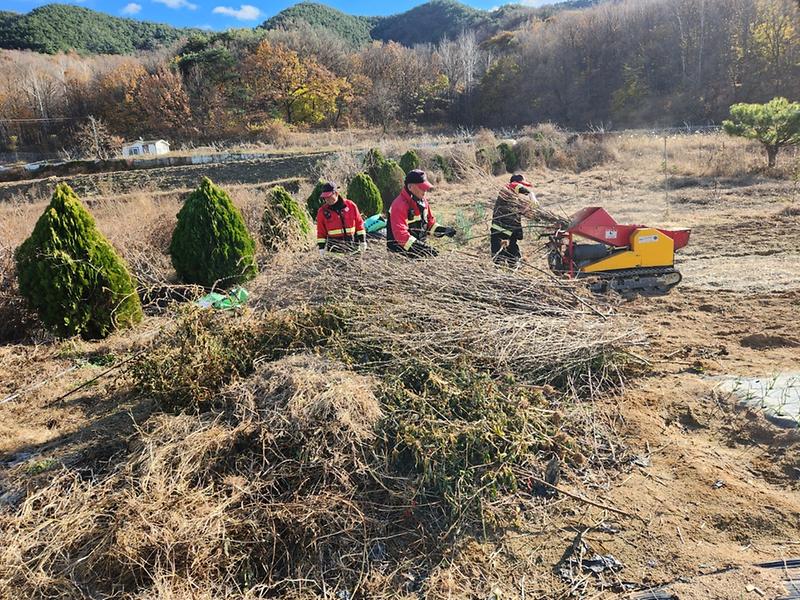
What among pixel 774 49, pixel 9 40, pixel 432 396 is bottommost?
pixel 432 396

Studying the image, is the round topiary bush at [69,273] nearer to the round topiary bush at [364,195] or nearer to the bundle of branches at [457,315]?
the bundle of branches at [457,315]

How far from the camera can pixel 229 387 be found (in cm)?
321

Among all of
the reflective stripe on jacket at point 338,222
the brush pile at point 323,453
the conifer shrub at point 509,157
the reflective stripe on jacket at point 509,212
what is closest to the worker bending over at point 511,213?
the reflective stripe on jacket at point 509,212

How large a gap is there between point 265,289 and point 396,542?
2.44 m

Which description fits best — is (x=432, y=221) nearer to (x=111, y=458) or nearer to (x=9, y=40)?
(x=111, y=458)

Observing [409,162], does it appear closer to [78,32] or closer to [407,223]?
[407,223]

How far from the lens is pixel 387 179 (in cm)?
1389

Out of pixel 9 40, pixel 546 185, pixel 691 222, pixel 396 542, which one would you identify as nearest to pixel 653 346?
pixel 396 542

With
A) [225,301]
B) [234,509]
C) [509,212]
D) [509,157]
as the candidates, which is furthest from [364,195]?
[509,157]

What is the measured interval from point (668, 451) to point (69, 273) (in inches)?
225

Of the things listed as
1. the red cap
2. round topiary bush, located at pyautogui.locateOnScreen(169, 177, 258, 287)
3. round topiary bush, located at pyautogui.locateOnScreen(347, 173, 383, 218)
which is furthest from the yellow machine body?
round topiary bush, located at pyautogui.locateOnScreen(347, 173, 383, 218)

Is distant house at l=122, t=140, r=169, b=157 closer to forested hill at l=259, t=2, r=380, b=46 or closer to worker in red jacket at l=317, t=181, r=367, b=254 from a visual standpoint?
worker in red jacket at l=317, t=181, r=367, b=254

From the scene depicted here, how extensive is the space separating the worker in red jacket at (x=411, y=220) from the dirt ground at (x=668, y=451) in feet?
8.01

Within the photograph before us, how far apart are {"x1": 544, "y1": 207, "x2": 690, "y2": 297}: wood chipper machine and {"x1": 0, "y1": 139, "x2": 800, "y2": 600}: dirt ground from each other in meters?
0.34
